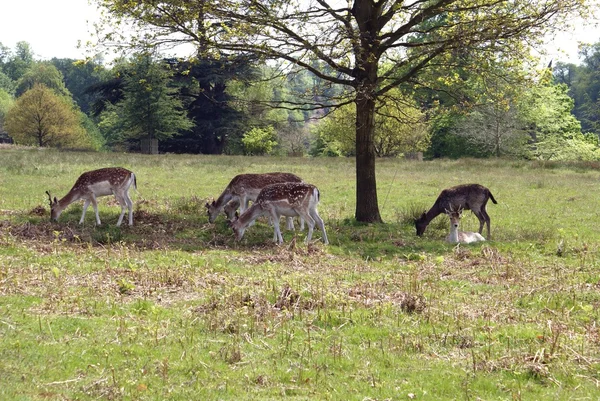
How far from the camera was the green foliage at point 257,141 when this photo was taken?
56594mm

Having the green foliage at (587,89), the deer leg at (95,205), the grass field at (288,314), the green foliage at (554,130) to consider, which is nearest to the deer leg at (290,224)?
the grass field at (288,314)

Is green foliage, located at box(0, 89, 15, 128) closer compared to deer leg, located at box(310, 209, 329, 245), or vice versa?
deer leg, located at box(310, 209, 329, 245)

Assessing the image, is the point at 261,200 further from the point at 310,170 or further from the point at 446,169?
the point at 446,169

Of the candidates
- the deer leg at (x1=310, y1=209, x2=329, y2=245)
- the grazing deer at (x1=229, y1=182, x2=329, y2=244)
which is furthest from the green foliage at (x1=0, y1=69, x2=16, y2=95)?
the deer leg at (x1=310, y1=209, x2=329, y2=245)

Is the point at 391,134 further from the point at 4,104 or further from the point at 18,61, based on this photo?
the point at 18,61

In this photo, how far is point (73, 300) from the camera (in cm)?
715

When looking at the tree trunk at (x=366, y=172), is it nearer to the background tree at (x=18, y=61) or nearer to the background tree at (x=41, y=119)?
the background tree at (x=41, y=119)

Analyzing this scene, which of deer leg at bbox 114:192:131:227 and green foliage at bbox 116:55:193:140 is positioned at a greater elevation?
green foliage at bbox 116:55:193:140

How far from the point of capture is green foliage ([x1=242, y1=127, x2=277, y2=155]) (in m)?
56.6

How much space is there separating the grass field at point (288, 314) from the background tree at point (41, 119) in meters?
50.8

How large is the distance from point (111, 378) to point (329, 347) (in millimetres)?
2097

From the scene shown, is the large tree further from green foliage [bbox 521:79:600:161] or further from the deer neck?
green foliage [bbox 521:79:600:161]

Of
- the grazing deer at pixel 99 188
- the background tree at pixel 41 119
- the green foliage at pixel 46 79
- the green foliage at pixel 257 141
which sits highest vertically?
the green foliage at pixel 46 79

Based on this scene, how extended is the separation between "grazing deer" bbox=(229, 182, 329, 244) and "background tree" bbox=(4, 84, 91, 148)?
178 ft
